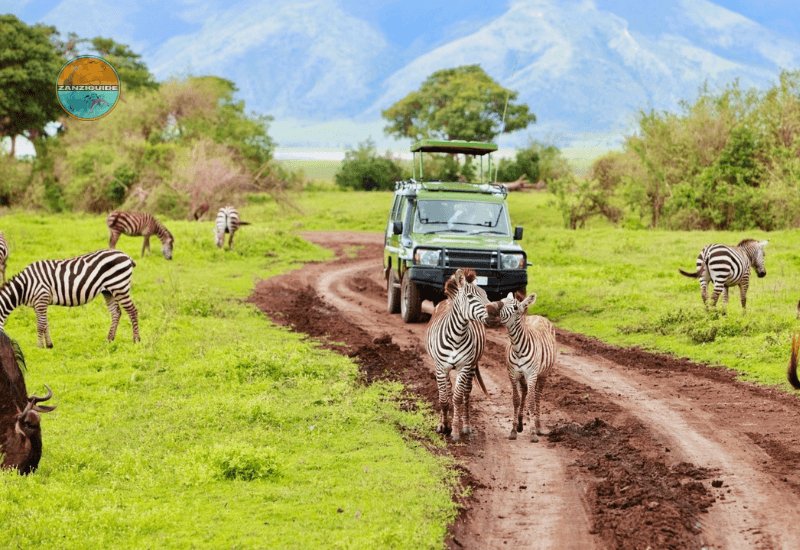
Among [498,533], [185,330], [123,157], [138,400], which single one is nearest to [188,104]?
[123,157]

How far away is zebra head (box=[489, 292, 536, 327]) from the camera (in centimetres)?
895

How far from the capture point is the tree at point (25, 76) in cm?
4347

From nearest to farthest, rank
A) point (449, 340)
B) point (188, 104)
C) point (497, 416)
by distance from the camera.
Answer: point (449, 340), point (497, 416), point (188, 104)

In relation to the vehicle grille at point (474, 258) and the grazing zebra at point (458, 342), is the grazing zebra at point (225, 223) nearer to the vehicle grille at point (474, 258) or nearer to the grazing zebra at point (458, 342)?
the vehicle grille at point (474, 258)

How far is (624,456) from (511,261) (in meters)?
7.82

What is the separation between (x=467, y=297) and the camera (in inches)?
358

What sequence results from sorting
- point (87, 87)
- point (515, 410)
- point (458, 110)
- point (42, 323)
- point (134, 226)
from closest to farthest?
point (515, 410), point (42, 323), point (87, 87), point (134, 226), point (458, 110)

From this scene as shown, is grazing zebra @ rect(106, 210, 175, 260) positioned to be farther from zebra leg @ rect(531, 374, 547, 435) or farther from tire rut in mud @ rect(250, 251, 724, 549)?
zebra leg @ rect(531, 374, 547, 435)

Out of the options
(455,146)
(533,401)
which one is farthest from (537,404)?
(455,146)

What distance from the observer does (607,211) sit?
143 ft

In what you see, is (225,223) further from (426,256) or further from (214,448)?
Answer: (214,448)

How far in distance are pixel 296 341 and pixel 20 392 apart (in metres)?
7.24

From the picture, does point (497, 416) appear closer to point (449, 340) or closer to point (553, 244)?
point (449, 340)

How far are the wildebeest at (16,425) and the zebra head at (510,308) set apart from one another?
4716mm
